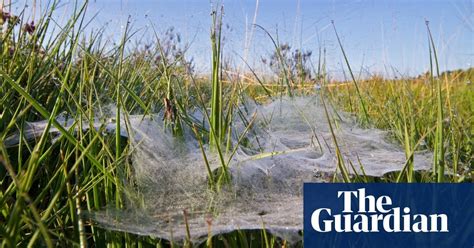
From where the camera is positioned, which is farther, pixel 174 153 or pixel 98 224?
pixel 174 153

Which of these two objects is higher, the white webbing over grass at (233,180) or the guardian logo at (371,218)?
the white webbing over grass at (233,180)

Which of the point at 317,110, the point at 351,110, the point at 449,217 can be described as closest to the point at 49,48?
the point at 317,110

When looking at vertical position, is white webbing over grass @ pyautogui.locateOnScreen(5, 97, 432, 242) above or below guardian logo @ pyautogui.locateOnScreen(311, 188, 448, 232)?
above

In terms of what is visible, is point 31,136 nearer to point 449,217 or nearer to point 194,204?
point 194,204

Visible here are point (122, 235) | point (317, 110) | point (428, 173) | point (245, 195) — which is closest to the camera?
point (122, 235)

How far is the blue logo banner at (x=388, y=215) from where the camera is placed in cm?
103

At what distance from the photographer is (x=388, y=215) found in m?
1.08

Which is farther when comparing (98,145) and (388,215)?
(98,145)

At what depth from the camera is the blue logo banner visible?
1.03m

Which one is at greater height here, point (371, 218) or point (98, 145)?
point (98, 145)

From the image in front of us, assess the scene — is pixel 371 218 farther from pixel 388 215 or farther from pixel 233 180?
pixel 233 180

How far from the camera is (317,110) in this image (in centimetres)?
185

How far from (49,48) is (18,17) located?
7.8 inches

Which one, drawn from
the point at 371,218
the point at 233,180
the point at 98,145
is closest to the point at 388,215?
the point at 371,218
